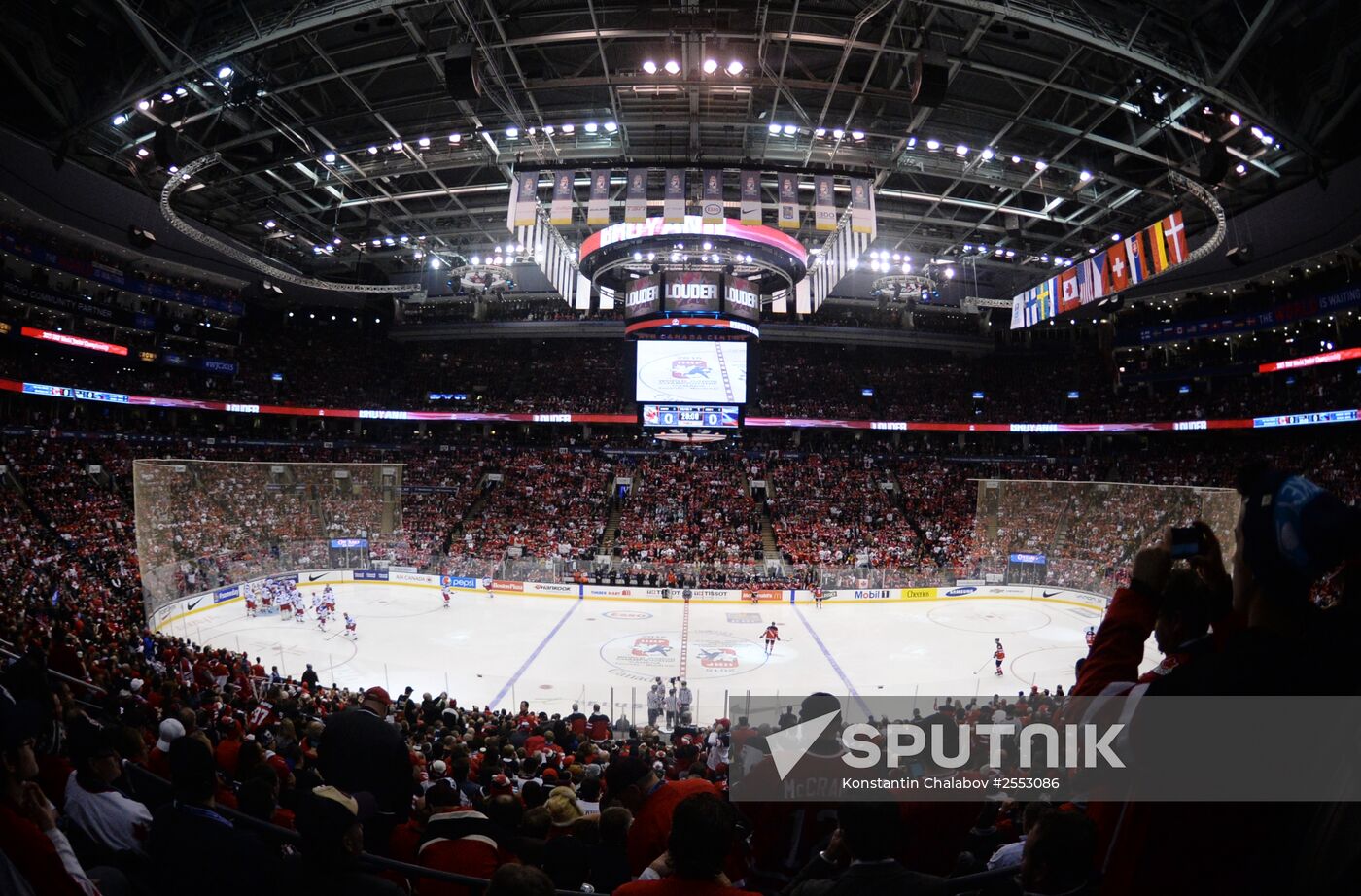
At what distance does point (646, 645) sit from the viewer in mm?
22953

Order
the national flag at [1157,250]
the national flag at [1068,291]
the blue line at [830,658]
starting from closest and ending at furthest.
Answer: the blue line at [830,658] → the national flag at [1157,250] → the national flag at [1068,291]

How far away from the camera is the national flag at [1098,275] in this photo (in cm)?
2583

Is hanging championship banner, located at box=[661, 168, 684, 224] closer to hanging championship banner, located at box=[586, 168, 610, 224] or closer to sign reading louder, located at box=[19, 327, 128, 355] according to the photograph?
hanging championship banner, located at box=[586, 168, 610, 224]

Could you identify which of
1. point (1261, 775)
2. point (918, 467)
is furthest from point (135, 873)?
point (918, 467)

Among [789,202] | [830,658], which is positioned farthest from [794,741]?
[789,202]

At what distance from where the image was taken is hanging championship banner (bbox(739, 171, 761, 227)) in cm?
2078

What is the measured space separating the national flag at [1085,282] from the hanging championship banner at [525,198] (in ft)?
67.8

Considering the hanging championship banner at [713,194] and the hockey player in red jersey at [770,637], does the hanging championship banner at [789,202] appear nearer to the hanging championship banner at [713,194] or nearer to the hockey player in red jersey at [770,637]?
the hanging championship banner at [713,194]

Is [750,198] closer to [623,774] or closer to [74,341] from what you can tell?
[623,774]

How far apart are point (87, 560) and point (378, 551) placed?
11.2m

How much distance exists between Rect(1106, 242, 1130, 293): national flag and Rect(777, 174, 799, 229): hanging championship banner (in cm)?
1250

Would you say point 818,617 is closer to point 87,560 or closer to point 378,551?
point 378,551

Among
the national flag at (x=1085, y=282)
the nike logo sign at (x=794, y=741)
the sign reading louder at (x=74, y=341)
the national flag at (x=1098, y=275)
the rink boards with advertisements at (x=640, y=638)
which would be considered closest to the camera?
the nike logo sign at (x=794, y=741)

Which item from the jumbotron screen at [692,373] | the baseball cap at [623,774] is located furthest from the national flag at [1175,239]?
the baseball cap at [623,774]
